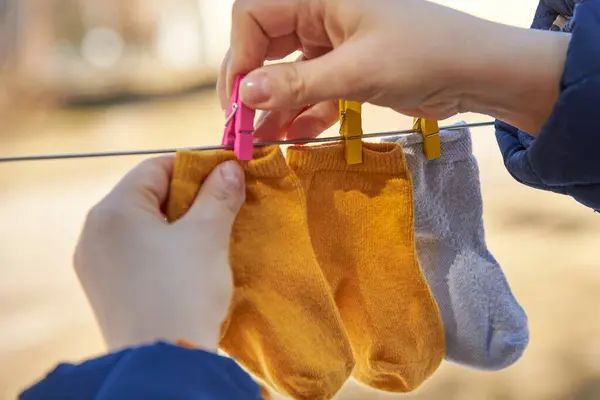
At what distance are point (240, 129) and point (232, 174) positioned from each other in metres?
0.05

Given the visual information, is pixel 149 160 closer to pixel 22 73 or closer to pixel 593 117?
pixel 593 117

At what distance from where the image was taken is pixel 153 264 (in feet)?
1.47

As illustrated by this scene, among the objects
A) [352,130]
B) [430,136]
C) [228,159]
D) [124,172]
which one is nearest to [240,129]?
[228,159]

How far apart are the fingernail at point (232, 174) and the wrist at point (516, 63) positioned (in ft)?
0.74

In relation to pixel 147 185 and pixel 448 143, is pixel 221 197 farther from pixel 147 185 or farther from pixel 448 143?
pixel 448 143

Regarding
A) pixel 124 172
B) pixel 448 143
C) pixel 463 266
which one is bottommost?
pixel 124 172

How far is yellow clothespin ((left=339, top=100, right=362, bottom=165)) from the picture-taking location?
2.03 ft

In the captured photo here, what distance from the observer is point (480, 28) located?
1.69 ft

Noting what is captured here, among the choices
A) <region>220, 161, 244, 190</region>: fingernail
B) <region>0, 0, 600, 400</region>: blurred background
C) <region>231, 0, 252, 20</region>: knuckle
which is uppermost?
<region>231, 0, 252, 20</region>: knuckle

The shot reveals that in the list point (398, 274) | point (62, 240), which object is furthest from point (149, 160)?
point (62, 240)

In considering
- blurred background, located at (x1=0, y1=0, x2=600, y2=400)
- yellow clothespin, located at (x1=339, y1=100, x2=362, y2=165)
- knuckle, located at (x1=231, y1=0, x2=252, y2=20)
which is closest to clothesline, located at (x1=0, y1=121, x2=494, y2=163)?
yellow clothespin, located at (x1=339, y1=100, x2=362, y2=165)

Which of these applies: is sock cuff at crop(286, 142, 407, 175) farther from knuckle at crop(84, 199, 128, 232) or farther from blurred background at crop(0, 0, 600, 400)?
blurred background at crop(0, 0, 600, 400)

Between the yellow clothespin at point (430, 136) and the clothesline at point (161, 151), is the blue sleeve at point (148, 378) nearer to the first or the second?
the clothesline at point (161, 151)

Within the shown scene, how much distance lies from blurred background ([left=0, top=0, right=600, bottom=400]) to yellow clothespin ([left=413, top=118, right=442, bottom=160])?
0.66 m
